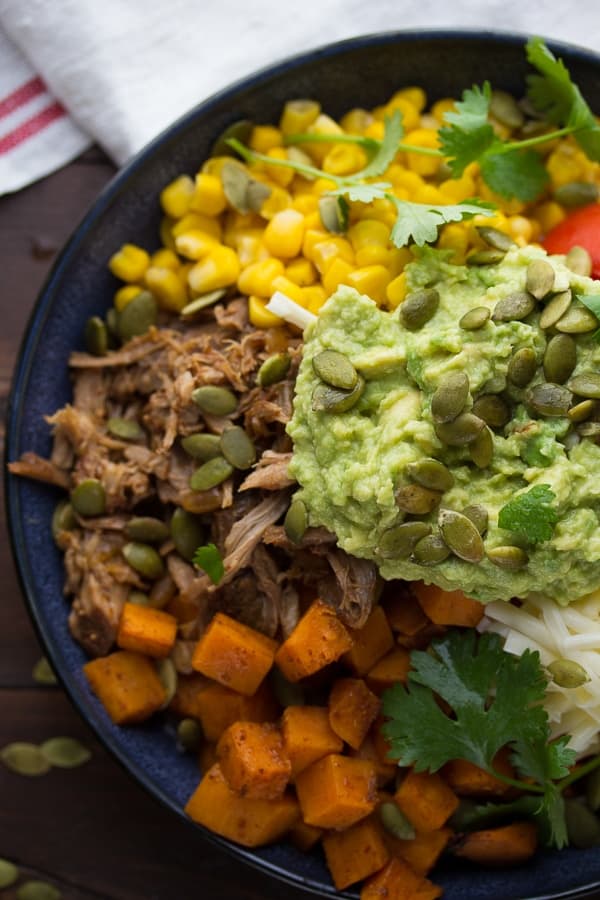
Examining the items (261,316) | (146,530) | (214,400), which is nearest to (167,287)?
(261,316)

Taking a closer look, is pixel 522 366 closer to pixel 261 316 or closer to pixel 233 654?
pixel 261 316

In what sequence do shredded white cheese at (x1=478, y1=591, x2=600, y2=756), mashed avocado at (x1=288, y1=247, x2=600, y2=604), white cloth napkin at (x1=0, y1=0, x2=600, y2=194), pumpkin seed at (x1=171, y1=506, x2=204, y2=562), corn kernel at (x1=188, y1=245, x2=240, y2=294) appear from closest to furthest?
mashed avocado at (x1=288, y1=247, x2=600, y2=604)
shredded white cheese at (x1=478, y1=591, x2=600, y2=756)
pumpkin seed at (x1=171, y1=506, x2=204, y2=562)
corn kernel at (x1=188, y1=245, x2=240, y2=294)
white cloth napkin at (x1=0, y1=0, x2=600, y2=194)

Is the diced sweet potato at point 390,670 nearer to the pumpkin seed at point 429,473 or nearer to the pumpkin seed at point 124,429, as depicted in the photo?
the pumpkin seed at point 429,473


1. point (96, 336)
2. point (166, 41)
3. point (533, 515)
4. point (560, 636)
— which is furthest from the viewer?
point (166, 41)

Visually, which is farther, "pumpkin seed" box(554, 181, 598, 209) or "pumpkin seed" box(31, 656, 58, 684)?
"pumpkin seed" box(31, 656, 58, 684)

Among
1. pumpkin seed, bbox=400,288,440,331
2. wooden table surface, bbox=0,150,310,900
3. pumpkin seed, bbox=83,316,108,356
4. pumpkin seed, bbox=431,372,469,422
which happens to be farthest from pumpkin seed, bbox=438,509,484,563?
wooden table surface, bbox=0,150,310,900

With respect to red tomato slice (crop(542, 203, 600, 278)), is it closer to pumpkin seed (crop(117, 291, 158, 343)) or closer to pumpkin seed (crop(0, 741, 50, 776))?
pumpkin seed (crop(117, 291, 158, 343))

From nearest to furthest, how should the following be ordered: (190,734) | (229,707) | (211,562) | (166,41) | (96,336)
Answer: (211,562) < (229,707) < (190,734) < (96,336) < (166,41)
